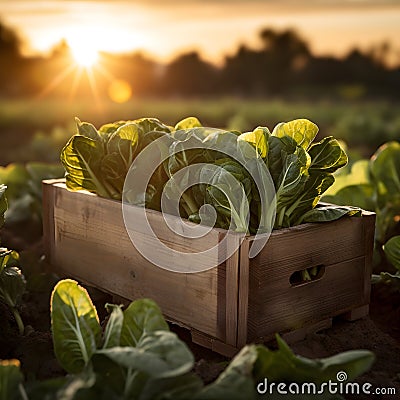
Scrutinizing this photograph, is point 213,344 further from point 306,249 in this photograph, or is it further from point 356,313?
point 356,313

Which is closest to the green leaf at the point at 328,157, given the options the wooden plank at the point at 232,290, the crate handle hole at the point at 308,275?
the crate handle hole at the point at 308,275

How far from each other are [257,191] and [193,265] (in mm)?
353

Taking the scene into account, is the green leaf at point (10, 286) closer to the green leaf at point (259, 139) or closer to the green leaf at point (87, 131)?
the green leaf at point (87, 131)

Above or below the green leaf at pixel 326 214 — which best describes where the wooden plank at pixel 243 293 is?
below

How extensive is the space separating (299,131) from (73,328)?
112 cm

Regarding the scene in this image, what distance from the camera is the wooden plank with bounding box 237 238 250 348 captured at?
209 centimetres

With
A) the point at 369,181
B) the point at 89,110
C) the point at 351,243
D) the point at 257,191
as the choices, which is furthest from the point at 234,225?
the point at 89,110

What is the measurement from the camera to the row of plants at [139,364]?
4.91 ft

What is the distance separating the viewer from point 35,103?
1661 cm

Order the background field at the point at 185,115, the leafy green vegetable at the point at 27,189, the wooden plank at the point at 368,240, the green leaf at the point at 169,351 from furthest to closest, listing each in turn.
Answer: the background field at the point at 185,115 → the leafy green vegetable at the point at 27,189 → the wooden plank at the point at 368,240 → the green leaf at the point at 169,351

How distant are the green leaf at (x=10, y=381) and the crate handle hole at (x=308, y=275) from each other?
1120 millimetres

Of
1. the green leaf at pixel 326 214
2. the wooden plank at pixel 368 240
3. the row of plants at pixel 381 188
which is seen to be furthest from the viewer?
the row of plants at pixel 381 188

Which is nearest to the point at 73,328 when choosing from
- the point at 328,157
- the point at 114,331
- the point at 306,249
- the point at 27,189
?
the point at 114,331

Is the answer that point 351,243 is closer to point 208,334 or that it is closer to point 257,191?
point 257,191
